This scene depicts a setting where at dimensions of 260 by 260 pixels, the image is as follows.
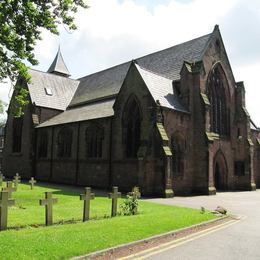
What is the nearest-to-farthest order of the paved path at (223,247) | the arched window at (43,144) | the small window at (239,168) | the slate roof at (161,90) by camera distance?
the paved path at (223,247) → the slate roof at (161,90) → the small window at (239,168) → the arched window at (43,144)

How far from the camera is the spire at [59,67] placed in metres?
57.7

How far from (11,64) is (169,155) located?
1250cm

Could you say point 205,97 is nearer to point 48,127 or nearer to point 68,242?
point 48,127

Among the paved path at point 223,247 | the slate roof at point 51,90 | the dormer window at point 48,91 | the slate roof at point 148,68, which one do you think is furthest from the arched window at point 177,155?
the dormer window at point 48,91

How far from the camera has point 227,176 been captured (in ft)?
109

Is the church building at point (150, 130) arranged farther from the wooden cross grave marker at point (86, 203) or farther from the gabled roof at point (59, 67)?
the gabled roof at point (59, 67)

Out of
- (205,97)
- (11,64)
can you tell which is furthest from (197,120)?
(11,64)

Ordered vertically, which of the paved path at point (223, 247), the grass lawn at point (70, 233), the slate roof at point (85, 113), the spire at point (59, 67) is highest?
the spire at point (59, 67)

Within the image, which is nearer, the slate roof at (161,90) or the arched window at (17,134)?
the slate roof at (161,90)

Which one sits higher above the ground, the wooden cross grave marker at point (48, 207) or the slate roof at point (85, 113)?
the slate roof at point (85, 113)

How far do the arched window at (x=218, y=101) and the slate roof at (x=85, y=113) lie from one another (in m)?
10.0

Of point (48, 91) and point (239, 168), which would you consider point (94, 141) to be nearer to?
point (48, 91)

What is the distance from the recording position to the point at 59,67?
58.5 meters

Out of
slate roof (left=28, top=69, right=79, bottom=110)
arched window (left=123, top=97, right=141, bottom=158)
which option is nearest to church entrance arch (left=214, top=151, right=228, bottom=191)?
arched window (left=123, top=97, right=141, bottom=158)
